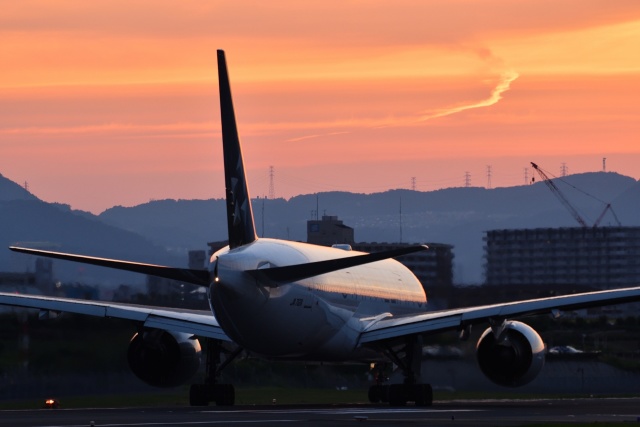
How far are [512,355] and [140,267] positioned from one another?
1298 centimetres

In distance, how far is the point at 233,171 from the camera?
40594 mm

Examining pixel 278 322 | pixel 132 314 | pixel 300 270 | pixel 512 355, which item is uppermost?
pixel 300 270

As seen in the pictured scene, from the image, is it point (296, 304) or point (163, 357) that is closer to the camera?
point (296, 304)

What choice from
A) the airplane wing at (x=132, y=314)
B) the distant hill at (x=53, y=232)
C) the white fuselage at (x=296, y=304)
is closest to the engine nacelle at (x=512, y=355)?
the white fuselage at (x=296, y=304)

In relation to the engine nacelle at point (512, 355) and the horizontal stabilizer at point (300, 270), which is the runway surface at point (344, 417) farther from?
the horizontal stabilizer at point (300, 270)

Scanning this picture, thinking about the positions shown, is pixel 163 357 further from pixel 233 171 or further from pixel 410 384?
pixel 233 171

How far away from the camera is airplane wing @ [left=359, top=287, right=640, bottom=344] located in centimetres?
4256

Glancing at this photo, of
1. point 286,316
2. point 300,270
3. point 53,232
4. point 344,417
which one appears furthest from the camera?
point 53,232

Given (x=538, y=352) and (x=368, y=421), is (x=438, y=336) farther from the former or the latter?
(x=368, y=421)

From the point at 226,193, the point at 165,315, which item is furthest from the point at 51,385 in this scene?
the point at 226,193

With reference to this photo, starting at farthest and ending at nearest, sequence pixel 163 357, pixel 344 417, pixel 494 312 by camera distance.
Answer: pixel 163 357 < pixel 494 312 < pixel 344 417

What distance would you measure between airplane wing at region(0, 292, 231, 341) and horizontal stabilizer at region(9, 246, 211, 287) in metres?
5.47

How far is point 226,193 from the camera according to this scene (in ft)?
131

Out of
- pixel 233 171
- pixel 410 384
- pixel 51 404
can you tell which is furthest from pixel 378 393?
pixel 233 171
